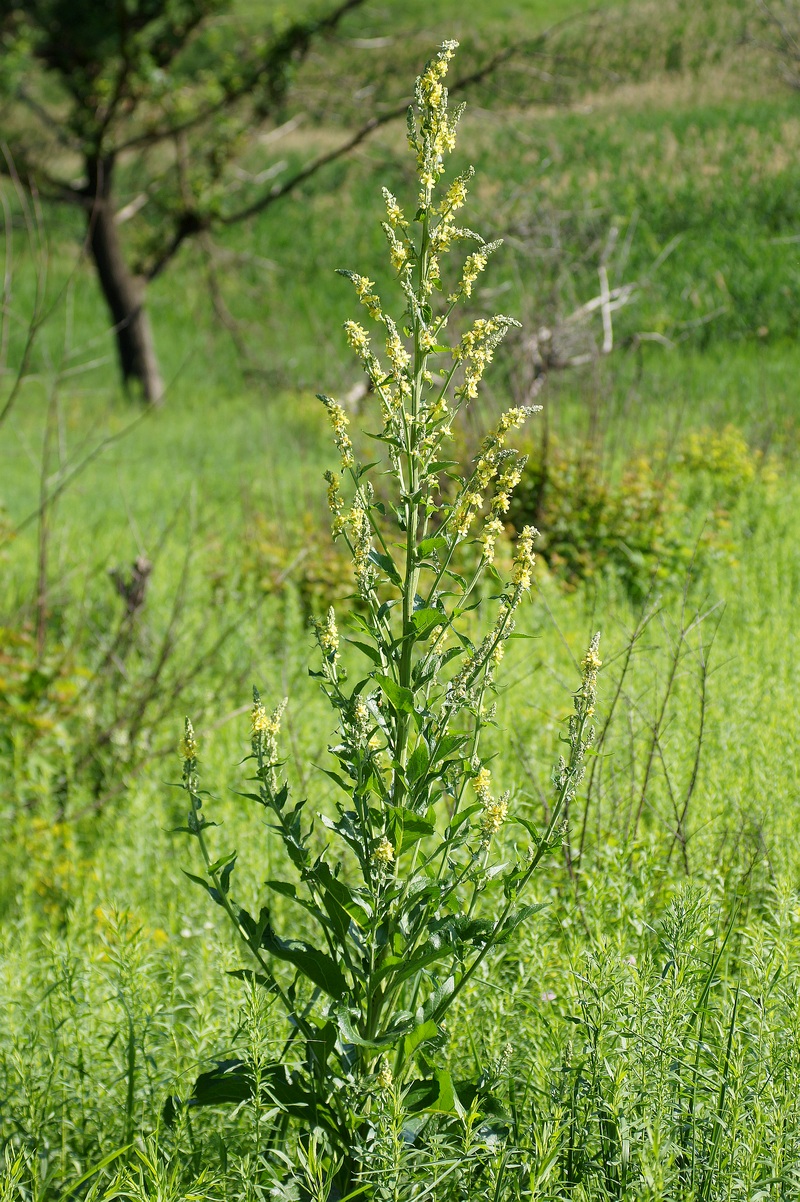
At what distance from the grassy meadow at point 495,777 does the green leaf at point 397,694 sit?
23 cm

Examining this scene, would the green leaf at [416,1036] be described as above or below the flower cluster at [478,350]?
below

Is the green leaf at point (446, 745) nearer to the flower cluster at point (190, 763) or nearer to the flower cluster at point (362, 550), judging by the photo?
the flower cluster at point (362, 550)

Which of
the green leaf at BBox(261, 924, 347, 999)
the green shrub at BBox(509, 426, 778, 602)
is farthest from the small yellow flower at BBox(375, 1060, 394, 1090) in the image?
the green shrub at BBox(509, 426, 778, 602)

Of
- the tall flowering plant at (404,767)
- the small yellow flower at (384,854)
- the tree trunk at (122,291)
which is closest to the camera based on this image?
the small yellow flower at (384,854)

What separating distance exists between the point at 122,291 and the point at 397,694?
12.5 meters

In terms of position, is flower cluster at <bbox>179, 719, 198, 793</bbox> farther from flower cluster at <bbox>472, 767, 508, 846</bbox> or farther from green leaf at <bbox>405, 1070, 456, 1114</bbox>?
green leaf at <bbox>405, 1070, 456, 1114</bbox>

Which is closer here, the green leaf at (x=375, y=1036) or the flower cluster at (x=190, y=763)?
the green leaf at (x=375, y=1036)

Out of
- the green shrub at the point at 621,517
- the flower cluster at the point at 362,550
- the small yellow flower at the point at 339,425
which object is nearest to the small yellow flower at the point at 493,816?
the flower cluster at the point at 362,550

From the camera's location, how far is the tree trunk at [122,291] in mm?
13031

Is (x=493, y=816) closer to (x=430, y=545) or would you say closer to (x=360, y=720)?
(x=360, y=720)

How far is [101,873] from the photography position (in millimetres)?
3691

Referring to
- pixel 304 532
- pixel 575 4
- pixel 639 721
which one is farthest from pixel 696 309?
pixel 575 4

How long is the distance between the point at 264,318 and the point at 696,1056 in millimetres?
16903

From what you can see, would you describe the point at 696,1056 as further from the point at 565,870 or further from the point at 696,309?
the point at 696,309
